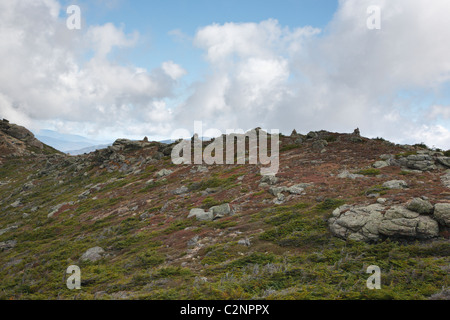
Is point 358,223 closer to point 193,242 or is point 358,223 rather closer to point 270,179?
point 193,242

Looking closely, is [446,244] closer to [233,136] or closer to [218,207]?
[218,207]

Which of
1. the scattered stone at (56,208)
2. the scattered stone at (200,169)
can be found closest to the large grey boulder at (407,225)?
the scattered stone at (200,169)

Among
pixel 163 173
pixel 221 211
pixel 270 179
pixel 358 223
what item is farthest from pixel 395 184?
pixel 163 173

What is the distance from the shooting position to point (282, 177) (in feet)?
76.3

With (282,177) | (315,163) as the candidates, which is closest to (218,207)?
(282,177)

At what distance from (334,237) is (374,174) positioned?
10.6m

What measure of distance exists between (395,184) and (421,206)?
5.40 metres

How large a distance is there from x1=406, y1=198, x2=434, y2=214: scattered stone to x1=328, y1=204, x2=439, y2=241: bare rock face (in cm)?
22

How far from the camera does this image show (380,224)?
11.8 meters

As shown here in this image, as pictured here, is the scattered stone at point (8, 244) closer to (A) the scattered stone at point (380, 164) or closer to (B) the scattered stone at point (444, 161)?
(A) the scattered stone at point (380, 164)

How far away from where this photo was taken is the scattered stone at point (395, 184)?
16344mm

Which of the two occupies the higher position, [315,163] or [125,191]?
[315,163]

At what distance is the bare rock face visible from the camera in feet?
36.3
